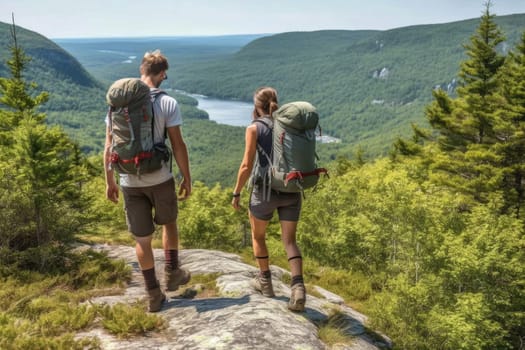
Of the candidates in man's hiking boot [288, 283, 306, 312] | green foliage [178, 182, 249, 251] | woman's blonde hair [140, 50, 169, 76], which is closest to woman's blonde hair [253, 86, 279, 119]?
woman's blonde hair [140, 50, 169, 76]

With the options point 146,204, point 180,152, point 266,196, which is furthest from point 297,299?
point 180,152

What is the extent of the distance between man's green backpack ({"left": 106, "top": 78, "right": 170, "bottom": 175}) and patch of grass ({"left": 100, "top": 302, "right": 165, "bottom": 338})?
1511 mm

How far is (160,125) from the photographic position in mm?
4660

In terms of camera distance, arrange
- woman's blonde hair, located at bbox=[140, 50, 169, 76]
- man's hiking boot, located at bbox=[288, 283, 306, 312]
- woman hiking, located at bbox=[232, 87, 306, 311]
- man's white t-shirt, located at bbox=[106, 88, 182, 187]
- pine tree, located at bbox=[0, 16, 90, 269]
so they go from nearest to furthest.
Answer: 1. man's white t-shirt, located at bbox=[106, 88, 182, 187]
2. woman's blonde hair, located at bbox=[140, 50, 169, 76]
3. woman hiking, located at bbox=[232, 87, 306, 311]
4. man's hiking boot, located at bbox=[288, 283, 306, 312]
5. pine tree, located at bbox=[0, 16, 90, 269]

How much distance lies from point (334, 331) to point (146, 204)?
2.56 m

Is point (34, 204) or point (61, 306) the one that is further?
point (34, 204)

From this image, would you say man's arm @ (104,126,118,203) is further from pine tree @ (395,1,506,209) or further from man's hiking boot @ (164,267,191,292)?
pine tree @ (395,1,506,209)

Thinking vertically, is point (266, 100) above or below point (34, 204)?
above

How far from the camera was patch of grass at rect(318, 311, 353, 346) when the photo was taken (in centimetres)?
474

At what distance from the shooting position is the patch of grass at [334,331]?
4742 millimetres

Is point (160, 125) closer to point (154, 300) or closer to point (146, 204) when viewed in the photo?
point (146, 204)

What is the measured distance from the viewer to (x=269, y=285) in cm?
559

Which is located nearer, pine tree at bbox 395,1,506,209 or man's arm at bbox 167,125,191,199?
man's arm at bbox 167,125,191,199

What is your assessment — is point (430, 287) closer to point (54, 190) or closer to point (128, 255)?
point (128, 255)
